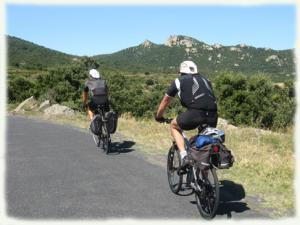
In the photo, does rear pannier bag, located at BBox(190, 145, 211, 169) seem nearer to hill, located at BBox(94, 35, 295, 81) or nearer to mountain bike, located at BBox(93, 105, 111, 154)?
mountain bike, located at BBox(93, 105, 111, 154)

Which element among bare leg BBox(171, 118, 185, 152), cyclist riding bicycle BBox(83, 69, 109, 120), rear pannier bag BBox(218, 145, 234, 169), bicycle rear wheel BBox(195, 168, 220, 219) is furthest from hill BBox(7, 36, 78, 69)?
rear pannier bag BBox(218, 145, 234, 169)

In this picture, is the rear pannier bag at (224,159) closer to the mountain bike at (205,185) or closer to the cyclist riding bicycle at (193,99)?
the mountain bike at (205,185)

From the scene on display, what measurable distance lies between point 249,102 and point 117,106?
1705 cm

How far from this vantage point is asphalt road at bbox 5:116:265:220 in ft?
22.1

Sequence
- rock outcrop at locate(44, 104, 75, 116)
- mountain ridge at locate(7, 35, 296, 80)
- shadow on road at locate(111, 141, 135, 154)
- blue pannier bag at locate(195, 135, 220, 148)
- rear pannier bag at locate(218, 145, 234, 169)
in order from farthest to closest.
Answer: mountain ridge at locate(7, 35, 296, 80)
rock outcrop at locate(44, 104, 75, 116)
shadow on road at locate(111, 141, 135, 154)
blue pannier bag at locate(195, 135, 220, 148)
rear pannier bag at locate(218, 145, 234, 169)

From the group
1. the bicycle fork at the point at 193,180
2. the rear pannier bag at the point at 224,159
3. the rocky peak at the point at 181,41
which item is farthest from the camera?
the rocky peak at the point at 181,41

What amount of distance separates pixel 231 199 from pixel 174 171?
1204 mm

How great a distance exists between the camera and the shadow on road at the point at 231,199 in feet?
22.7

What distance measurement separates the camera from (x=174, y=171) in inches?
325

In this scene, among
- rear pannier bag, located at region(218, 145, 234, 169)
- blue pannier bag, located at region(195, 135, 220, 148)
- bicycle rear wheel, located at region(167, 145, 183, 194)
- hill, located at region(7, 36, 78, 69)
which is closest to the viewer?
rear pannier bag, located at region(218, 145, 234, 169)

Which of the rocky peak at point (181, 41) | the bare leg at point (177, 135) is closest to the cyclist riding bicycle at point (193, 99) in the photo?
the bare leg at point (177, 135)

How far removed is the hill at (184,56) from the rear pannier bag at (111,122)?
12943cm

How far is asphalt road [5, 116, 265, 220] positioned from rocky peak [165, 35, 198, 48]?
15423 centimetres

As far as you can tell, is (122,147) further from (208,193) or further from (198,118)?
(208,193)
